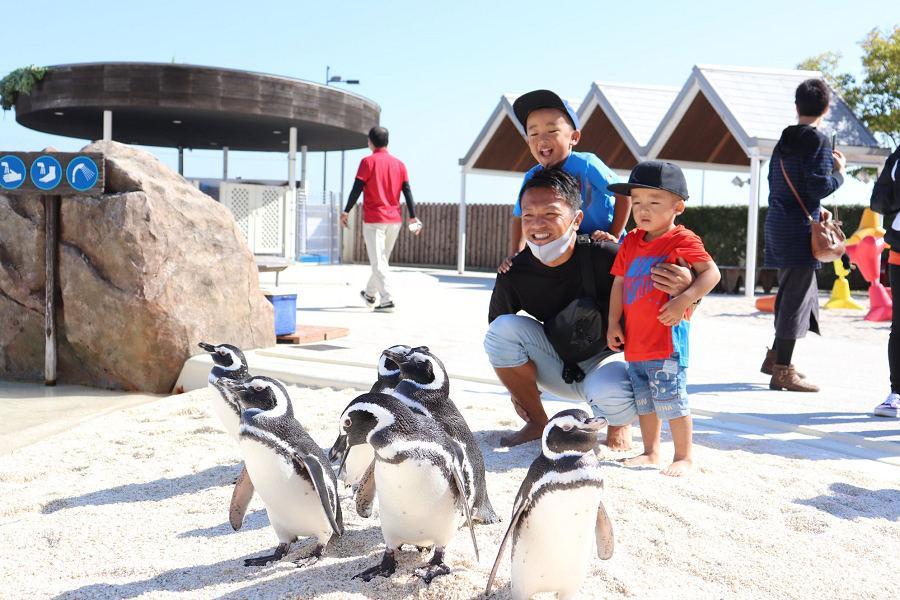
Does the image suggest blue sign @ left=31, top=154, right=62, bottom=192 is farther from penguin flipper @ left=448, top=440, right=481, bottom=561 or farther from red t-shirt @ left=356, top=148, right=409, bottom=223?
penguin flipper @ left=448, top=440, right=481, bottom=561

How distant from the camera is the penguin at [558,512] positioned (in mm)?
2043

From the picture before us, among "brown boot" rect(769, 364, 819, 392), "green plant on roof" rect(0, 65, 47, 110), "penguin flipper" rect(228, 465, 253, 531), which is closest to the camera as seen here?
"penguin flipper" rect(228, 465, 253, 531)

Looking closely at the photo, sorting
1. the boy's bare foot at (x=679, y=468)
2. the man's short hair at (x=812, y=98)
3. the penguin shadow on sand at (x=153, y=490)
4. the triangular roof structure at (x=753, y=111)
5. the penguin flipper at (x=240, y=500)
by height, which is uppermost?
the triangular roof structure at (x=753, y=111)

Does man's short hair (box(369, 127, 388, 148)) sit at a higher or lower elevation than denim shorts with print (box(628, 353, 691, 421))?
higher

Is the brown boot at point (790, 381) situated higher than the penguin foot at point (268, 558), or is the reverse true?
the brown boot at point (790, 381)

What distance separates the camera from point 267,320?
639cm

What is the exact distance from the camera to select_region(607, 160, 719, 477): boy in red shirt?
3.25 meters

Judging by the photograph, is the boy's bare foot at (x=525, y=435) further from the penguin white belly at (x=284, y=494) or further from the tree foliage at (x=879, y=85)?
the tree foliage at (x=879, y=85)

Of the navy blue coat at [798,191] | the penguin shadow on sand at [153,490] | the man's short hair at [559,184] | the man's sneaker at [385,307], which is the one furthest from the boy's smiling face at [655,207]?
the man's sneaker at [385,307]

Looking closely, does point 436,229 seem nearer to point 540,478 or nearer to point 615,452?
point 615,452

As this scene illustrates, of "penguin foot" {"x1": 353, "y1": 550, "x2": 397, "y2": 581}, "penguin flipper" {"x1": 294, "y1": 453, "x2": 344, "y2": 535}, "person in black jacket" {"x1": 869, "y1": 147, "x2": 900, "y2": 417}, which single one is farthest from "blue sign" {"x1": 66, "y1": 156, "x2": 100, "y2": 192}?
"person in black jacket" {"x1": 869, "y1": 147, "x2": 900, "y2": 417}

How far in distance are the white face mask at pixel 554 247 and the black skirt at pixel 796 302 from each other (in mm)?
2325

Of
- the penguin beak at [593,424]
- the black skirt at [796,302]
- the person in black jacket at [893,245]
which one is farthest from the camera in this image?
the black skirt at [796,302]

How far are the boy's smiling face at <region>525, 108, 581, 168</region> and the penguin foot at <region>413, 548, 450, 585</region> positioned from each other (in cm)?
189
